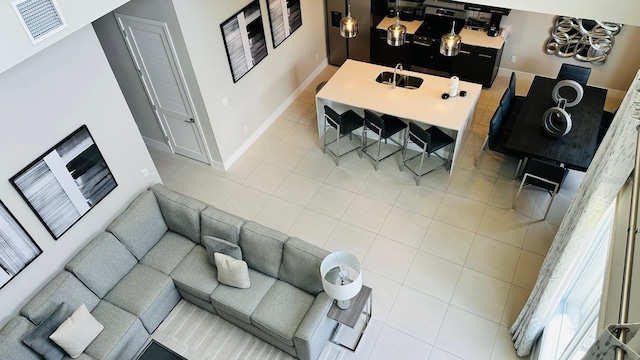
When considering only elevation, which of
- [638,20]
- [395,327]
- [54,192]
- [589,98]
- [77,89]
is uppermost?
[638,20]

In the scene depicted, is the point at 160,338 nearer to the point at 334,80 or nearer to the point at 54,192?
the point at 54,192

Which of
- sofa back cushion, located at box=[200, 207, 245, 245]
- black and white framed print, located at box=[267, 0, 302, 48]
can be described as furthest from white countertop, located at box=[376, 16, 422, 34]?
sofa back cushion, located at box=[200, 207, 245, 245]

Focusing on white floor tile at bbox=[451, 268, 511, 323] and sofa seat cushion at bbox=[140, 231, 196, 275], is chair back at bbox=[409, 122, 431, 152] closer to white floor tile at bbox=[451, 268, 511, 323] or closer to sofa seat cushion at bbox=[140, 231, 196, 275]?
white floor tile at bbox=[451, 268, 511, 323]

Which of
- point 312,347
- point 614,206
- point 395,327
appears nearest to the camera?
point 614,206

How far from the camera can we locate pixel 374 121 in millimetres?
6531

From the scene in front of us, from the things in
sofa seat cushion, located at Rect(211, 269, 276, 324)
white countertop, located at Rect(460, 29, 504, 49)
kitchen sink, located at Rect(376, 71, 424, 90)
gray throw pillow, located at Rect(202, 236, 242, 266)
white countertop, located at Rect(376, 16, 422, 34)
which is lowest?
sofa seat cushion, located at Rect(211, 269, 276, 324)

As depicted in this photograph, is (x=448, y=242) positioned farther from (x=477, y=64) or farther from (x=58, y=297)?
(x=58, y=297)

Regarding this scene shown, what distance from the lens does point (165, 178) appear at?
7.07 m

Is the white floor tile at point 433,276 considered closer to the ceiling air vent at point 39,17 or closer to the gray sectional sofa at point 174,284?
the gray sectional sofa at point 174,284

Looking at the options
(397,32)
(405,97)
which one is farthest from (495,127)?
(397,32)

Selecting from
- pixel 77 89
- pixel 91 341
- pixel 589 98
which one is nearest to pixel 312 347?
pixel 91 341

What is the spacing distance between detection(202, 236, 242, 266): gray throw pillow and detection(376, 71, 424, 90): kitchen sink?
365 centimetres

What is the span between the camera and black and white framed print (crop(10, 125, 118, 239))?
4445 mm

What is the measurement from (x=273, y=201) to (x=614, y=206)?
177 inches
